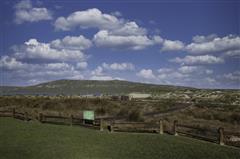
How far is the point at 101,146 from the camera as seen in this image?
17062 mm

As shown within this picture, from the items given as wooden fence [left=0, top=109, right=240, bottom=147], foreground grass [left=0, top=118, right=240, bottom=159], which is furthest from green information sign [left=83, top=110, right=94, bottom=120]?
foreground grass [left=0, top=118, right=240, bottom=159]

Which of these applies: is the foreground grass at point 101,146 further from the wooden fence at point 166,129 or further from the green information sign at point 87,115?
the green information sign at point 87,115

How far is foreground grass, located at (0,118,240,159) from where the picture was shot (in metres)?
14.8

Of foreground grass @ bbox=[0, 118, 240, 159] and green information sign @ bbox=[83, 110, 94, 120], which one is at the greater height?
green information sign @ bbox=[83, 110, 94, 120]

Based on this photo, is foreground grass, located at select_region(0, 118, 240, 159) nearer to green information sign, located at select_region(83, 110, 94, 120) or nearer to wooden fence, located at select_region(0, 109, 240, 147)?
wooden fence, located at select_region(0, 109, 240, 147)

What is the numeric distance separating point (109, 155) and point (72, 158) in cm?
173

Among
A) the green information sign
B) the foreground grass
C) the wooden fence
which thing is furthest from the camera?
the green information sign

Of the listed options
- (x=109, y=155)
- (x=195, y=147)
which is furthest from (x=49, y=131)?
(x=195, y=147)

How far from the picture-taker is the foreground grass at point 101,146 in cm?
1480

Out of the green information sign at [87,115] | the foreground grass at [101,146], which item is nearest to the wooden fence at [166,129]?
the green information sign at [87,115]

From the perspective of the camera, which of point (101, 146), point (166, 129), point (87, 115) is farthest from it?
point (87, 115)

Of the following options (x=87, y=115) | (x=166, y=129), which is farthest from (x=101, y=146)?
(x=87, y=115)

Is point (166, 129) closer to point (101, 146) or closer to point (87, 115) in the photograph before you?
point (87, 115)

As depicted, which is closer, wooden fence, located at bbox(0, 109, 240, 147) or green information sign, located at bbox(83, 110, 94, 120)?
wooden fence, located at bbox(0, 109, 240, 147)
